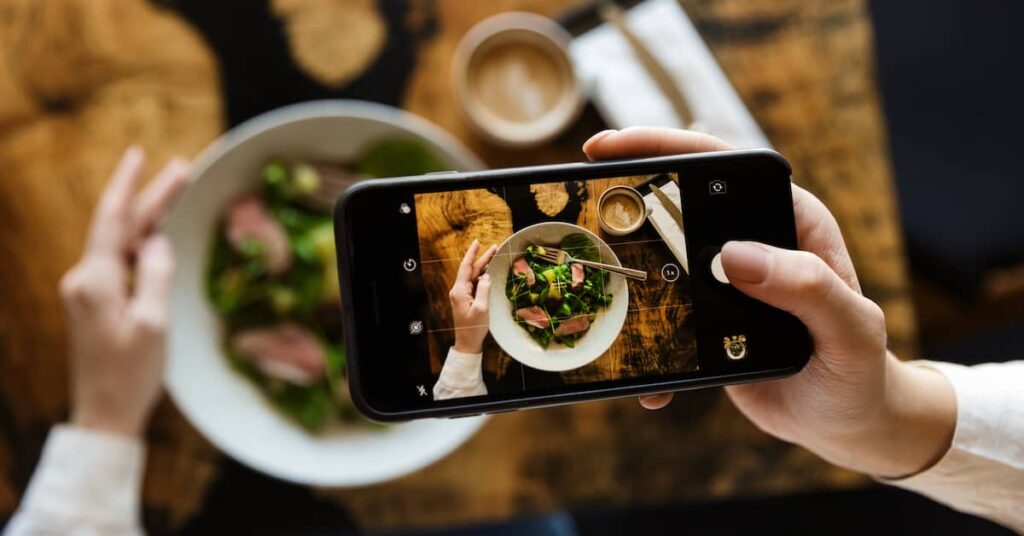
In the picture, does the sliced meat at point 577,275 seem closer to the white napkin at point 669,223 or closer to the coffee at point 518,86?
the white napkin at point 669,223

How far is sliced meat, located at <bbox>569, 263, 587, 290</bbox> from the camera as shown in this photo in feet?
2.05

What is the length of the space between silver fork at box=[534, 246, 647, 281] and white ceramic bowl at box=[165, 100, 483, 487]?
272mm

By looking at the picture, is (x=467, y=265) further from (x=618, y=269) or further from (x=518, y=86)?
(x=518, y=86)

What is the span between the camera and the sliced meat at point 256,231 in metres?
0.92

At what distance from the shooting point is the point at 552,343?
63 cm

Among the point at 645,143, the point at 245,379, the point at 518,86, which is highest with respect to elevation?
the point at 518,86

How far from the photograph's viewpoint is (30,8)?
0.95 meters

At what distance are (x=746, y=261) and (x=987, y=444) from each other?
366 mm

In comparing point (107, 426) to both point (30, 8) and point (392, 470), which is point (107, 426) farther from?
point (30, 8)

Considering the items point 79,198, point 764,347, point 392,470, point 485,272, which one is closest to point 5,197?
point 79,198

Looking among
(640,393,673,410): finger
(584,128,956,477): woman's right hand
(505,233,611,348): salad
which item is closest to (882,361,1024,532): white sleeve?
(584,128,956,477): woman's right hand

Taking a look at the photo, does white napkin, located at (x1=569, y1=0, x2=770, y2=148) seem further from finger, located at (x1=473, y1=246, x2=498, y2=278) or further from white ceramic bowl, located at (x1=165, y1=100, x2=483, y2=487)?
finger, located at (x1=473, y1=246, x2=498, y2=278)

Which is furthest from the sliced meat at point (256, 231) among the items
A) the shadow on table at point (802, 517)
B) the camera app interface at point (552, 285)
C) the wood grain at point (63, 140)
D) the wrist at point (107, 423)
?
the shadow on table at point (802, 517)

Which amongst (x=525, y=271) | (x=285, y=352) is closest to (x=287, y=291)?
(x=285, y=352)
